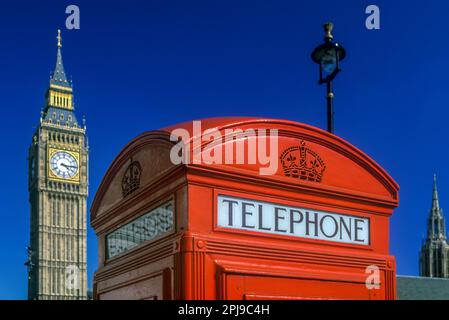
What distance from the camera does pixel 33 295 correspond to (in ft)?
223

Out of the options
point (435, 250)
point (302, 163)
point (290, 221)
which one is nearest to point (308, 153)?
point (302, 163)

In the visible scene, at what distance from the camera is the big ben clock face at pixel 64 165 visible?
70.6 m

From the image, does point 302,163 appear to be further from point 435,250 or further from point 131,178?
point 435,250

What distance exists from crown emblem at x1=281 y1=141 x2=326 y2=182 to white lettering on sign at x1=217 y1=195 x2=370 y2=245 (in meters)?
0.17

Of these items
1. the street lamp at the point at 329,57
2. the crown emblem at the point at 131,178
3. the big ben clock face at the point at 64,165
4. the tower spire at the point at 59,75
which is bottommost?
the crown emblem at the point at 131,178

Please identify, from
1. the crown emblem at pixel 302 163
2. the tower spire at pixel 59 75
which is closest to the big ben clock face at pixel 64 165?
the tower spire at pixel 59 75

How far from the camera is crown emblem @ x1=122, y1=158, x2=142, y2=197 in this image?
3209 mm

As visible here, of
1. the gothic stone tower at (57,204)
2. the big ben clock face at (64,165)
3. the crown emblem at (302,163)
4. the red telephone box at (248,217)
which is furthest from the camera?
the big ben clock face at (64,165)

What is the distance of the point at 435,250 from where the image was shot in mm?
75188

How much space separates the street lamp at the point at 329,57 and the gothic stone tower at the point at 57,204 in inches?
2499

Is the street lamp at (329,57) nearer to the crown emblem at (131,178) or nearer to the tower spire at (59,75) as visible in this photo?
the crown emblem at (131,178)

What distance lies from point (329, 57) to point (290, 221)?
9.40 ft

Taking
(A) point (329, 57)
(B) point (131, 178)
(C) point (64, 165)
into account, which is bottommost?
(B) point (131, 178)
